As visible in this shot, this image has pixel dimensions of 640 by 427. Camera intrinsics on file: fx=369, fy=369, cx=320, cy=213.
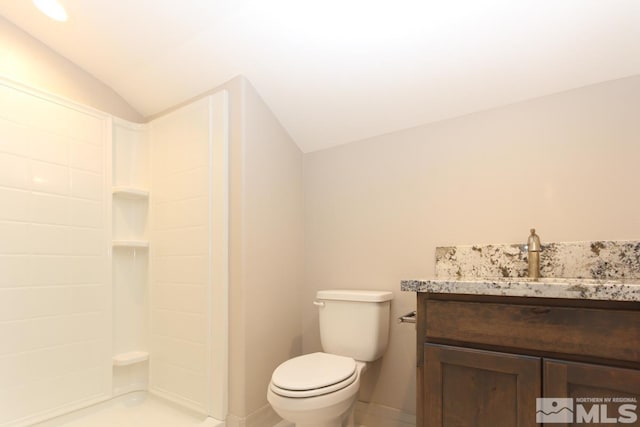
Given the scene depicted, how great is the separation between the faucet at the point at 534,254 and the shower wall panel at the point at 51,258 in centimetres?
224

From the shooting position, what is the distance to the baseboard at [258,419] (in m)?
1.86

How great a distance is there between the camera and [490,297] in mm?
1176

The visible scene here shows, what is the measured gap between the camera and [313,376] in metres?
1.58

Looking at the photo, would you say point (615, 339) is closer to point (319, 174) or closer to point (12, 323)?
point (319, 174)

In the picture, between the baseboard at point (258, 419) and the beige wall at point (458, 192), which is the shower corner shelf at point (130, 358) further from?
the beige wall at point (458, 192)

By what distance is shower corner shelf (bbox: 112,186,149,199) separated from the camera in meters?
2.25

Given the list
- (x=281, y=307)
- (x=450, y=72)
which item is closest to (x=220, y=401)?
(x=281, y=307)

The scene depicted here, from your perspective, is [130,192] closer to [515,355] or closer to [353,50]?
[353,50]

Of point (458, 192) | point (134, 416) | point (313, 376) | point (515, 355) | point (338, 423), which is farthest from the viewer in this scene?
point (134, 416)

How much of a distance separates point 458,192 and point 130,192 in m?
1.91

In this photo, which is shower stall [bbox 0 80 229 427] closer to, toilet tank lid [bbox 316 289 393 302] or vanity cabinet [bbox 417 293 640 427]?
toilet tank lid [bbox 316 289 393 302]

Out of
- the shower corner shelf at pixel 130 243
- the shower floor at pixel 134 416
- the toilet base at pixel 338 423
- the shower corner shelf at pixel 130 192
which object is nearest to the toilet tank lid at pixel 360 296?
the toilet base at pixel 338 423

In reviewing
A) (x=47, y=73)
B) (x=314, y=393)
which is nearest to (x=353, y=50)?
(x=314, y=393)

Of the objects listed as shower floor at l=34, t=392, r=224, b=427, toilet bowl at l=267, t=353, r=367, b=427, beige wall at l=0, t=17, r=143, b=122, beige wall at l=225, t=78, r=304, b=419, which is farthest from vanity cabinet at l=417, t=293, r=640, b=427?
beige wall at l=0, t=17, r=143, b=122
